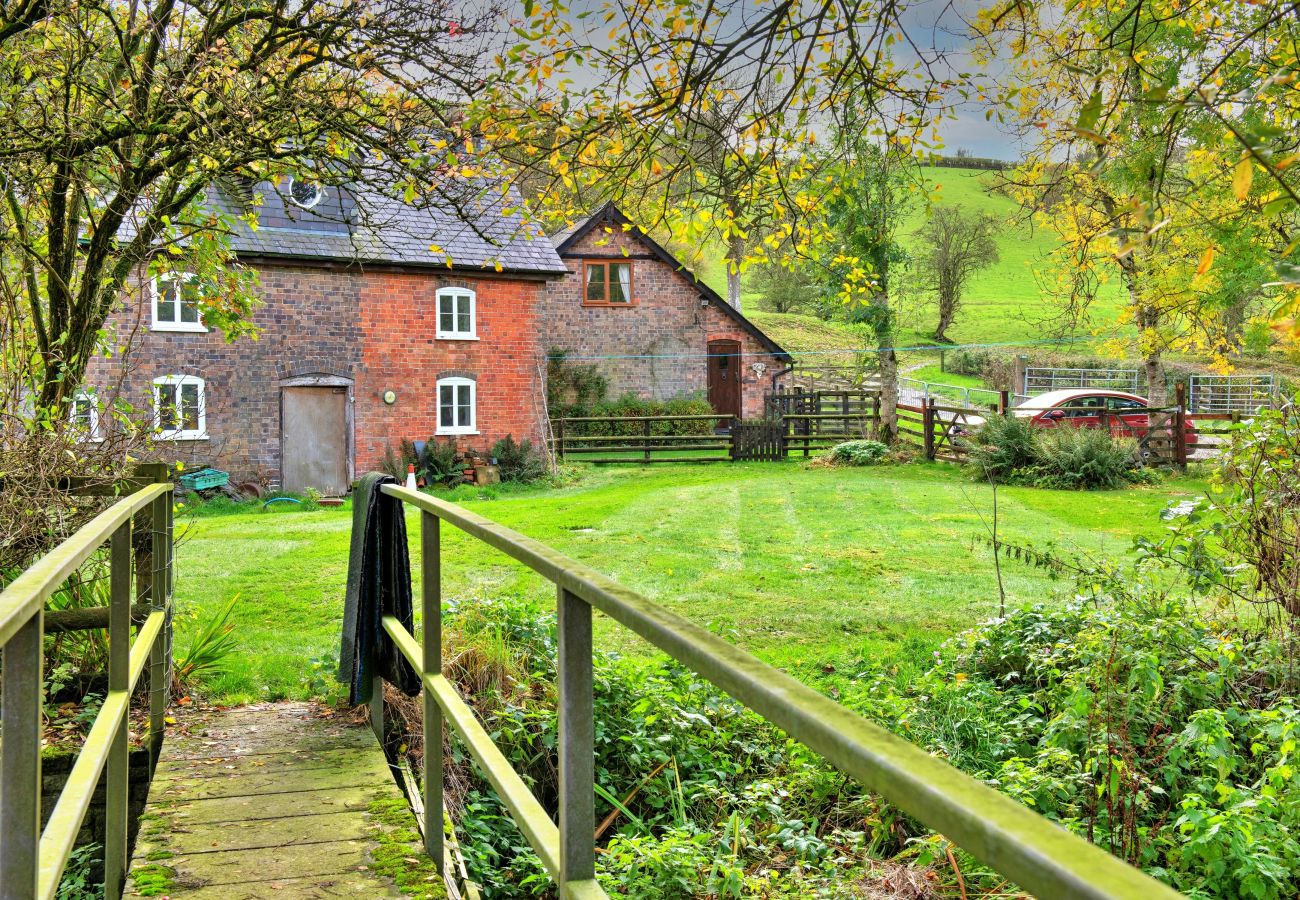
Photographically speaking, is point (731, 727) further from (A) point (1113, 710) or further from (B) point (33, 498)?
(B) point (33, 498)

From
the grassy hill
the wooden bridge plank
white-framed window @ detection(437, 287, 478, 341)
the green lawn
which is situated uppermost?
the grassy hill

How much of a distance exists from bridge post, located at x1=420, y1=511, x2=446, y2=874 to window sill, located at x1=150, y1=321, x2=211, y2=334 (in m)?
19.9

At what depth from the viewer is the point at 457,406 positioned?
24.3 m

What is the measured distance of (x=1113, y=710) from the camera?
5.04m

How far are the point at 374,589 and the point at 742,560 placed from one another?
8022mm

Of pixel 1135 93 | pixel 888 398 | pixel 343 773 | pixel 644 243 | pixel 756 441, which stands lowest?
pixel 343 773

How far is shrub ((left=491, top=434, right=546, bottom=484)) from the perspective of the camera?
77.4ft

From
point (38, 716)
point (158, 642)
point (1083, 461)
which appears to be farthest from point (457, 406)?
point (38, 716)

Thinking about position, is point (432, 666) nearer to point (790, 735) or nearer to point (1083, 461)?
point (790, 735)

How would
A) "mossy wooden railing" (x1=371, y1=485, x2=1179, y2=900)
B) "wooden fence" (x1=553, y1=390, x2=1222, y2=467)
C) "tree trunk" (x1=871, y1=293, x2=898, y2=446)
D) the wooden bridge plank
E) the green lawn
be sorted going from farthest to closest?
"tree trunk" (x1=871, y1=293, x2=898, y2=446), "wooden fence" (x1=553, y1=390, x2=1222, y2=467), the green lawn, the wooden bridge plank, "mossy wooden railing" (x1=371, y1=485, x2=1179, y2=900)

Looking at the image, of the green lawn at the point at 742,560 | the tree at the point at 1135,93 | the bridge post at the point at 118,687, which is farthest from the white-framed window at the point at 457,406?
the bridge post at the point at 118,687

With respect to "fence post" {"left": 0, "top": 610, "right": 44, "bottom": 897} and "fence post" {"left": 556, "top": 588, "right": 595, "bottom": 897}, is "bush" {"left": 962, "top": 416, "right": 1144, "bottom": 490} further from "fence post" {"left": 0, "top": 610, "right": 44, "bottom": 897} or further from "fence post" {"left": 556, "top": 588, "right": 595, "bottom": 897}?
"fence post" {"left": 0, "top": 610, "right": 44, "bottom": 897}

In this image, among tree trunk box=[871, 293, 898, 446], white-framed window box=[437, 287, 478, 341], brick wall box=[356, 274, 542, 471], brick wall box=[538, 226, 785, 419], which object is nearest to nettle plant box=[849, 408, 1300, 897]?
brick wall box=[356, 274, 542, 471]

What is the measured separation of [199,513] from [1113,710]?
17631 mm
